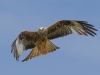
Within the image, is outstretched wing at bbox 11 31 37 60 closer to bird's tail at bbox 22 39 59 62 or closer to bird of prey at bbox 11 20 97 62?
bird of prey at bbox 11 20 97 62

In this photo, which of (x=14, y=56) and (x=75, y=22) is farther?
(x=75, y=22)

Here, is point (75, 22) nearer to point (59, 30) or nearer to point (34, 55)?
point (59, 30)

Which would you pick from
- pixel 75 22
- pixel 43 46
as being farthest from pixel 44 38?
pixel 75 22

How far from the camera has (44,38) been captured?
15.6 metres

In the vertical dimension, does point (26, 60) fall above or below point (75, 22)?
below

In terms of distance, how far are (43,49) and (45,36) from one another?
578mm

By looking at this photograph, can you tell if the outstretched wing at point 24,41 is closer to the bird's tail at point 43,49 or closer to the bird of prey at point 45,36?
the bird of prey at point 45,36

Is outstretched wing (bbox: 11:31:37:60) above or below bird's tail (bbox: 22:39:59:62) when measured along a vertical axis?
above

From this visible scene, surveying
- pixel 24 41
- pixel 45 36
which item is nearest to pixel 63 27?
pixel 45 36

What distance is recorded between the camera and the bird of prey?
15.3 m

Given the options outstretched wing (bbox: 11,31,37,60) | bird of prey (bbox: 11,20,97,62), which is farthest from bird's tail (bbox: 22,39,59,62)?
outstretched wing (bbox: 11,31,37,60)

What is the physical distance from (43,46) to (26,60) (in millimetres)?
931

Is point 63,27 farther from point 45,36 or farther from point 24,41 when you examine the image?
point 24,41

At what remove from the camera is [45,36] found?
15.6 meters
